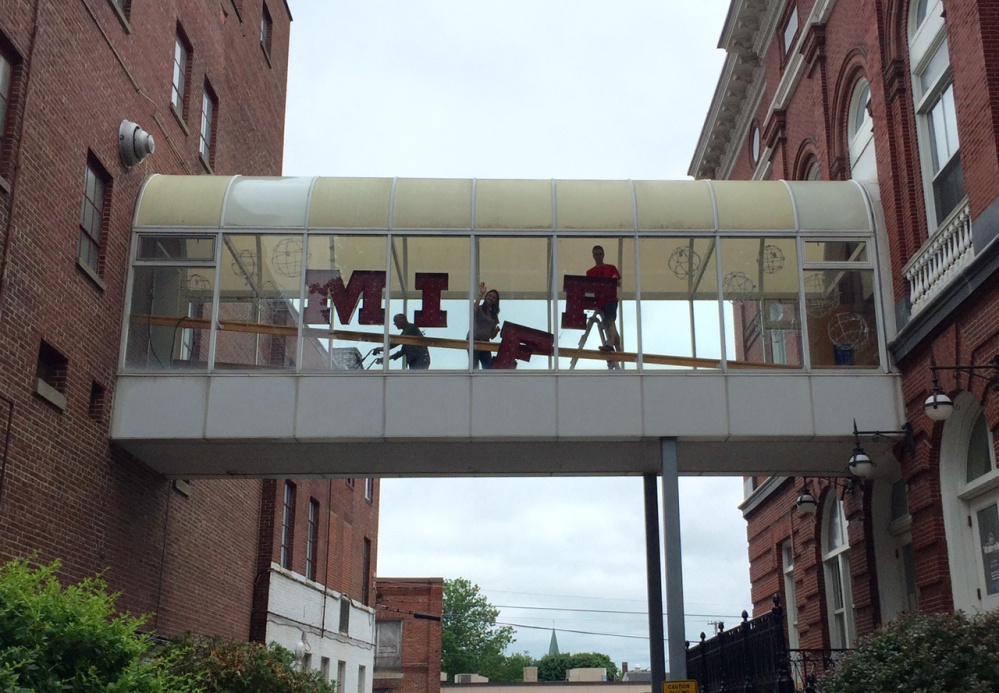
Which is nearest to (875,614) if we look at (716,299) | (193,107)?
(716,299)

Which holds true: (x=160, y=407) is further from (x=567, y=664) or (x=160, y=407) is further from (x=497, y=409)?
(x=567, y=664)

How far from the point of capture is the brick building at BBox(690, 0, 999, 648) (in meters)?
14.8

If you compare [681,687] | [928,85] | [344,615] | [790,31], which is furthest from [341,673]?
[928,85]

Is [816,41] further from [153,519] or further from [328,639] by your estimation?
[328,639]

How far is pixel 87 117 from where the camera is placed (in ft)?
56.5

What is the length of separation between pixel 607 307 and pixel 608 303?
0.22 ft

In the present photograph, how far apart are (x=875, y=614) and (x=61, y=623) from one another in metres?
14.4

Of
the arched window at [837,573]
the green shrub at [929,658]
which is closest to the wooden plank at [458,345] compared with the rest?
the green shrub at [929,658]

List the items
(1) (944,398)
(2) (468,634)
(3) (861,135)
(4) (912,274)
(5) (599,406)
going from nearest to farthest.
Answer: (1) (944,398), (4) (912,274), (5) (599,406), (3) (861,135), (2) (468,634)

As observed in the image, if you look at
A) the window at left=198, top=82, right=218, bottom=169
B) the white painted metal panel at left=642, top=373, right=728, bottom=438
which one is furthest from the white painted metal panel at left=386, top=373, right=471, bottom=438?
the window at left=198, top=82, right=218, bottom=169

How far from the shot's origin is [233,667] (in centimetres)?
1761

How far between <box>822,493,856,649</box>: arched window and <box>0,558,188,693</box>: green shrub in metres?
14.9

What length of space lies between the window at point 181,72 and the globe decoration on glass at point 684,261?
983cm

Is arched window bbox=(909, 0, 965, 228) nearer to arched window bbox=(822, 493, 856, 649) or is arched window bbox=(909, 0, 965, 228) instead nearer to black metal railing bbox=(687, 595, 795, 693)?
black metal railing bbox=(687, 595, 795, 693)
